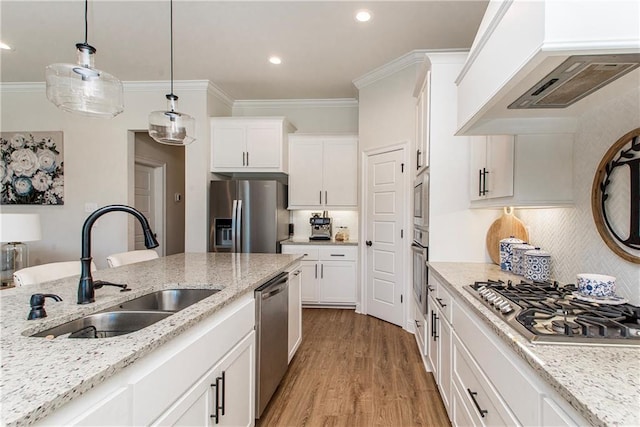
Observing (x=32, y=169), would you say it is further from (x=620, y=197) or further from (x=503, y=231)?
(x=620, y=197)

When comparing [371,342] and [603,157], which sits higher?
[603,157]

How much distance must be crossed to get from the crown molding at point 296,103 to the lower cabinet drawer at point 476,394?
3982 millimetres

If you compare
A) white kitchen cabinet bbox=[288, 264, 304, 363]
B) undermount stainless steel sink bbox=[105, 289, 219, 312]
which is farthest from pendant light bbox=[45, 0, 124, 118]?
white kitchen cabinet bbox=[288, 264, 304, 363]

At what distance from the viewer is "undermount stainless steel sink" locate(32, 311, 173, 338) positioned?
1165 millimetres

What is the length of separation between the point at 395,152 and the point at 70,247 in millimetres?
4377

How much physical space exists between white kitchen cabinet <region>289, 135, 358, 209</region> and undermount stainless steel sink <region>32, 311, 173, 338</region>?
3420mm

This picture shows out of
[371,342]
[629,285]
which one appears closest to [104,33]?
[371,342]

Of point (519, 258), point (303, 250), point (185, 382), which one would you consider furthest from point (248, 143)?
point (185, 382)

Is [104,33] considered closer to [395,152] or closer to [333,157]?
[333,157]

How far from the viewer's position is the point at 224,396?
138 centimetres

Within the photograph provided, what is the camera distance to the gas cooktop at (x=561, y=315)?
0.98 meters

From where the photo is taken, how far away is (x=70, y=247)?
440 cm

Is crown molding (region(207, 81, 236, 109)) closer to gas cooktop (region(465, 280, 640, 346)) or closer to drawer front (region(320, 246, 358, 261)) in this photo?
drawer front (region(320, 246, 358, 261))

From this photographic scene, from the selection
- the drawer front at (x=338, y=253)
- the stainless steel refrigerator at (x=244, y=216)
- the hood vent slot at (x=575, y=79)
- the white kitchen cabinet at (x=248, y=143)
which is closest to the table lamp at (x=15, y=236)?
the stainless steel refrigerator at (x=244, y=216)
